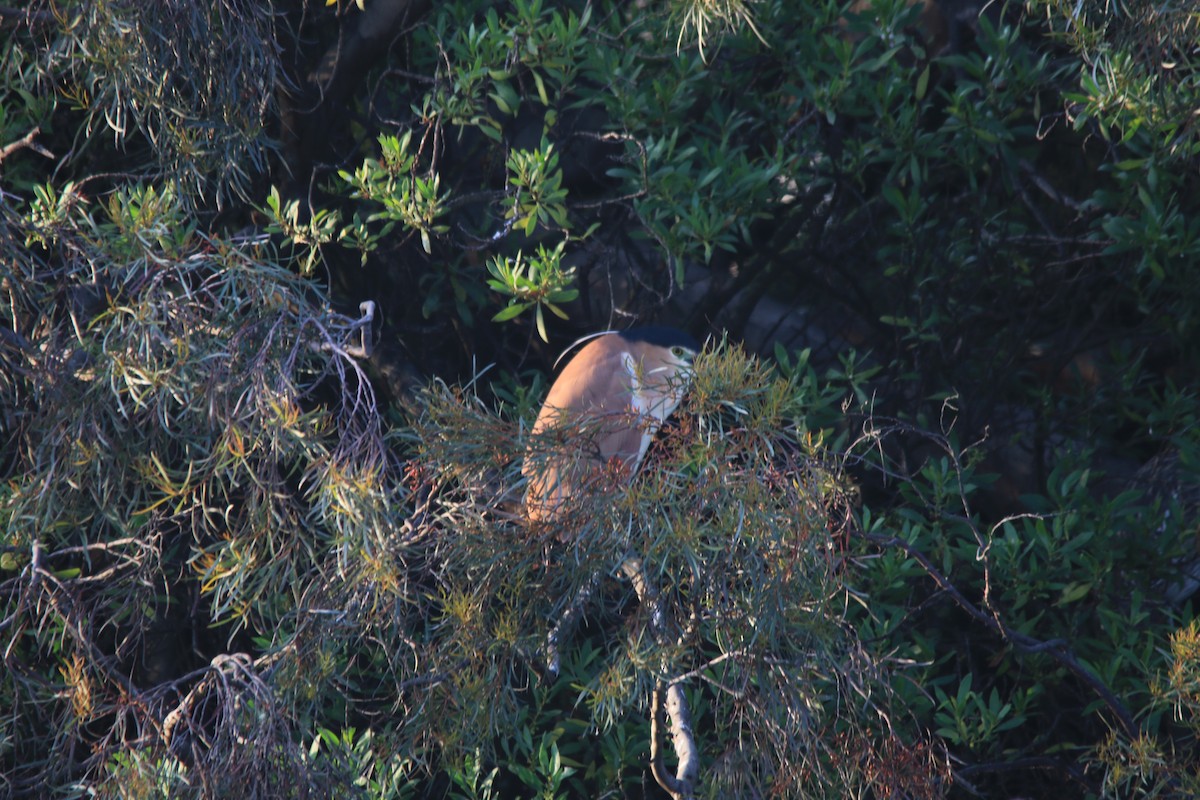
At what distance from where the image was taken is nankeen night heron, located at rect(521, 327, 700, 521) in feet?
5.54

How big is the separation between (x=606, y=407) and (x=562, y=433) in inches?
14.1

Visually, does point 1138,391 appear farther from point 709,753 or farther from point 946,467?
point 709,753

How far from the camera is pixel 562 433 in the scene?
172cm

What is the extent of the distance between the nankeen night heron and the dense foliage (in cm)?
5

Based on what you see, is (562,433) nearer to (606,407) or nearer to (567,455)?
(567,455)

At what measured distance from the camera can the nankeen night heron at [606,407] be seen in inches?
66.4

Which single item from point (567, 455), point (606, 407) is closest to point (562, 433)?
point (567, 455)

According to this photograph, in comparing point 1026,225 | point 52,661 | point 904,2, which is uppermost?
point 904,2

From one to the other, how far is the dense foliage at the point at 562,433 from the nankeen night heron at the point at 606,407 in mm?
45

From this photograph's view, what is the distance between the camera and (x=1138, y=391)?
10.4 feet

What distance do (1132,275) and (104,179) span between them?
2326mm

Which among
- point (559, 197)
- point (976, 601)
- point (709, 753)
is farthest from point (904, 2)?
point (709, 753)

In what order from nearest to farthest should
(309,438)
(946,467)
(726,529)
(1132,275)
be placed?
(726,529)
(309,438)
(946,467)
(1132,275)

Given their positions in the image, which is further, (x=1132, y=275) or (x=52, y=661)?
(x=1132, y=275)
